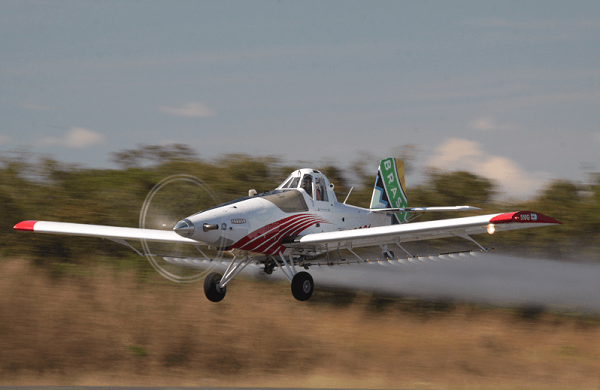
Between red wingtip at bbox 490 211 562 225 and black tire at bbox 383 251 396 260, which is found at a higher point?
red wingtip at bbox 490 211 562 225

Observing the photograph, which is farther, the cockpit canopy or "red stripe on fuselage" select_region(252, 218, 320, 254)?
the cockpit canopy

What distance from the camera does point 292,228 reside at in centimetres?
1448

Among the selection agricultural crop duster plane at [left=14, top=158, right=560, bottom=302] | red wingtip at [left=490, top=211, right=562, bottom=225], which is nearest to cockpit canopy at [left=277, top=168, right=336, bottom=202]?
agricultural crop duster plane at [left=14, top=158, right=560, bottom=302]

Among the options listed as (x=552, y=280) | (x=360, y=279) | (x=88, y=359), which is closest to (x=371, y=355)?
(x=360, y=279)

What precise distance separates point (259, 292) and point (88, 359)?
776cm

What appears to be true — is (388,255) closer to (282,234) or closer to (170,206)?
(282,234)

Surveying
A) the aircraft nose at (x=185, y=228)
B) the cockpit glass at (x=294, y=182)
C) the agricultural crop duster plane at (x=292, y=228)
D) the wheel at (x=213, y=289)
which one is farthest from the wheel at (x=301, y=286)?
the aircraft nose at (x=185, y=228)

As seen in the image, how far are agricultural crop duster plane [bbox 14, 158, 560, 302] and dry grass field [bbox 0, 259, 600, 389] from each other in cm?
987

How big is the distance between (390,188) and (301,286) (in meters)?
6.78

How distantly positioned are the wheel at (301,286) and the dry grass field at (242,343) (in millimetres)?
12581

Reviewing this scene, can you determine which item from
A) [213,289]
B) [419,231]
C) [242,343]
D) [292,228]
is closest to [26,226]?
[213,289]

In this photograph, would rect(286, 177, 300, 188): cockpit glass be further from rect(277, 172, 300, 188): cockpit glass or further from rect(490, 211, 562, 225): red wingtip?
rect(490, 211, 562, 225): red wingtip

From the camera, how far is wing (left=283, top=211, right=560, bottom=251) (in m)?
12.1

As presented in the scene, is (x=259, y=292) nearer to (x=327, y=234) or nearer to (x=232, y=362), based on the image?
(x=232, y=362)
